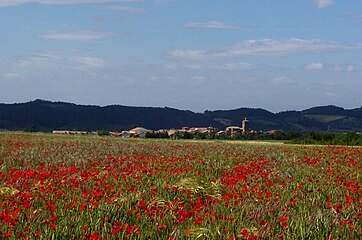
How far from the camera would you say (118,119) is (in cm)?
18088

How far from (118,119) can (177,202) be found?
17138 cm

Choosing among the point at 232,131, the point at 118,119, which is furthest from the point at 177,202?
the point at 118,119

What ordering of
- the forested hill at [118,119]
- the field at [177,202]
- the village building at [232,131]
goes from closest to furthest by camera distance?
the field at [177,202], the village building at [232,131], the forested hill at [118,119]

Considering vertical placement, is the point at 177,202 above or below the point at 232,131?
below

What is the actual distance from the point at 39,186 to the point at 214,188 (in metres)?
3.87

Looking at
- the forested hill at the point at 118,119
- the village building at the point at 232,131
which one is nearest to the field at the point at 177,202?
the village building at the point at 232,131

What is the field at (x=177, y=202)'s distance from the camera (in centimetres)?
793

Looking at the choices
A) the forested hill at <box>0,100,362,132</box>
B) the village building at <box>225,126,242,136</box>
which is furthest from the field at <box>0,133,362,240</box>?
the forested hill at <box>0,100,362,132</box>

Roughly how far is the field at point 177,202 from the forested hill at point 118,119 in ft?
453

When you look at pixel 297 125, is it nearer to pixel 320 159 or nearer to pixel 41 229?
pixel 320 159

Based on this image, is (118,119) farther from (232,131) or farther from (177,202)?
(177,202)

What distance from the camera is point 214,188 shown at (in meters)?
13.4

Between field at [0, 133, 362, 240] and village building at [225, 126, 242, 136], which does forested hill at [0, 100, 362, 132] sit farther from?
field at [0, 133, 362, 240]

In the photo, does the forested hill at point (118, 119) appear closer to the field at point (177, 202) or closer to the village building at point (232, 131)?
the village building at point (232, 131)
